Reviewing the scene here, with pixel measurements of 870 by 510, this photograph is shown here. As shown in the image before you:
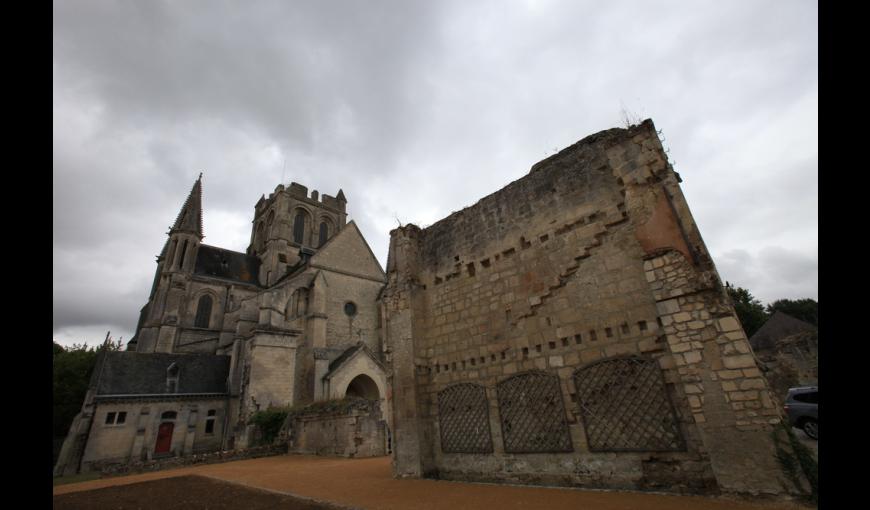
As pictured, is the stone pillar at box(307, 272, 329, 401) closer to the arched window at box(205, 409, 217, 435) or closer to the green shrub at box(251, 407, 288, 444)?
the green shrub at box(251, 407, 288, 444)

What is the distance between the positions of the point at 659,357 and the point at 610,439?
1.46 m

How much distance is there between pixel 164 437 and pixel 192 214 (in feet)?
62.7

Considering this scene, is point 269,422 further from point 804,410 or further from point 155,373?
point 804,410

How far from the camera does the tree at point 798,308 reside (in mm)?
39375

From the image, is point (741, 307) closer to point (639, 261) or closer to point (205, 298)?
point (639, 261)

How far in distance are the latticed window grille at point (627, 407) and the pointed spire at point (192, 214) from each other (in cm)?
3416

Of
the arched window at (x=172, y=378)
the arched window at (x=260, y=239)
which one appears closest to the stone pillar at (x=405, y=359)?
the arched window at (x=172, y=378)

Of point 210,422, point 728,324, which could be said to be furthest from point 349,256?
point 728,324

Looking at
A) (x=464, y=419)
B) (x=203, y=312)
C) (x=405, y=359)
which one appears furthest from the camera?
(x=203, y=312)

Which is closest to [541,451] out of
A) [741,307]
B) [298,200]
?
[741,307]

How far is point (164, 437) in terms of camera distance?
2078 centimetres

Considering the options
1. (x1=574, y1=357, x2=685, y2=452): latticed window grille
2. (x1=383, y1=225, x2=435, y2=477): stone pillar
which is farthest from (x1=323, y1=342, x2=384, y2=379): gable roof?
(x1=574, y1=357, x2=685, y2=452): latticed window grille

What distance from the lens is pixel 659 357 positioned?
572 cm
